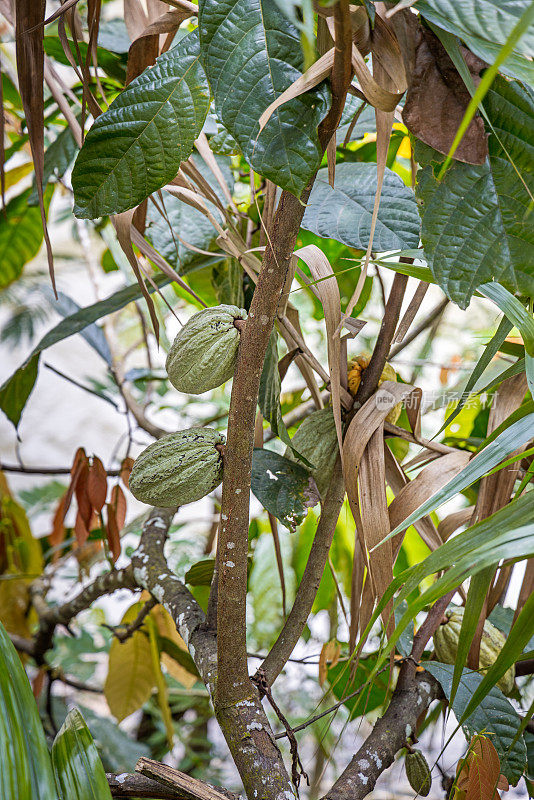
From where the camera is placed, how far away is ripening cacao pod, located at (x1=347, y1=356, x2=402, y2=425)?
23.1 inches

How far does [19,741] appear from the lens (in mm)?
342

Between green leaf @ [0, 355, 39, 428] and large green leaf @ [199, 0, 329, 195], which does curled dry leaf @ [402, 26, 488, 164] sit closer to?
large green leaf @ [199, 0, 329, 195]

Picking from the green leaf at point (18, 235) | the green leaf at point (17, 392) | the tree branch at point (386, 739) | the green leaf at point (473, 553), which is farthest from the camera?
the green leaf at point (18, 235)

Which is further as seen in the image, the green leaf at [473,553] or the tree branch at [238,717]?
the tree branch at [238,717]

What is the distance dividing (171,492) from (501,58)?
373 mm

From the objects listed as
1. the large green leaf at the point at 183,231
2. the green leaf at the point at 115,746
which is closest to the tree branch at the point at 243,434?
the large green leaf at the point at 183,231

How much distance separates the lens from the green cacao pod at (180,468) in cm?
47

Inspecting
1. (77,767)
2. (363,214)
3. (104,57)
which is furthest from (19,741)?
(104,57)

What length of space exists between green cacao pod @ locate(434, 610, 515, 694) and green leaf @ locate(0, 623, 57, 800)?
17.3 inches

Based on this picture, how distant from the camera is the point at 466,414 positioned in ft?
2.96

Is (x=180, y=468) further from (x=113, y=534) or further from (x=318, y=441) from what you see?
(x=113, y=534)

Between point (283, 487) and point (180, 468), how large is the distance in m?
0.11

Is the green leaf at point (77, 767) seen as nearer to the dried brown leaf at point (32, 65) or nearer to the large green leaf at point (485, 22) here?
the dried brown leaf at point (32, 65)

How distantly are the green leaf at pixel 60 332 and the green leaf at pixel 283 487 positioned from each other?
0.26 metres
